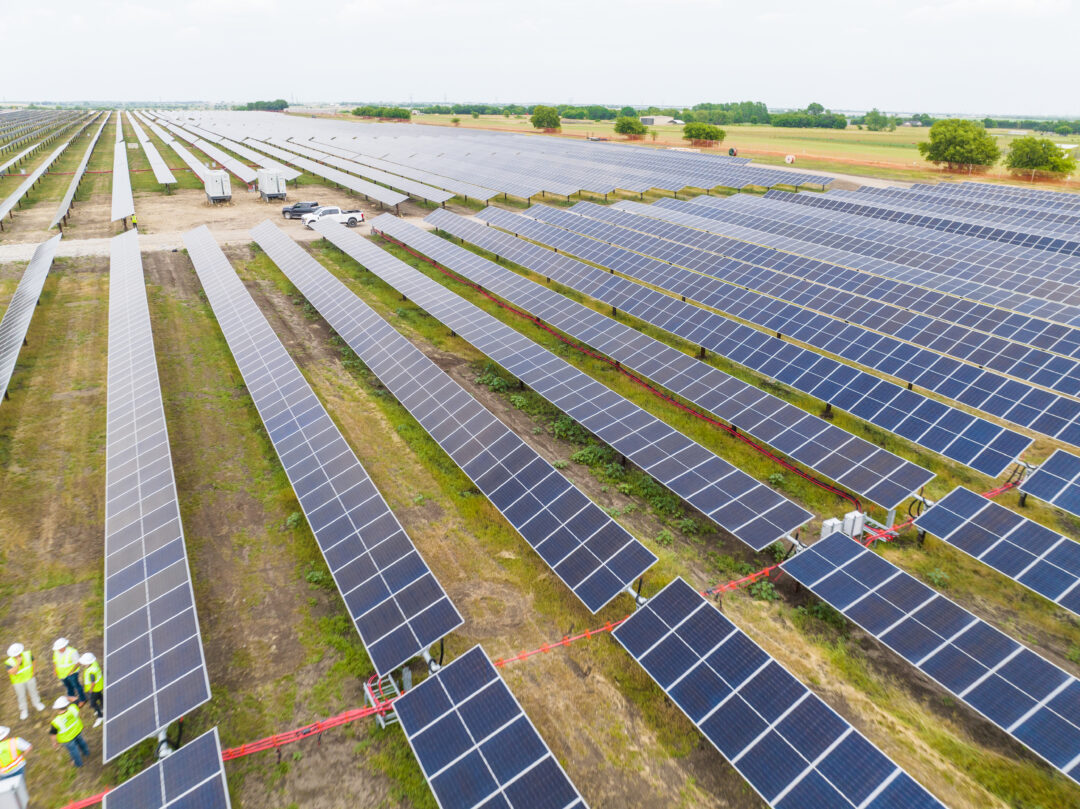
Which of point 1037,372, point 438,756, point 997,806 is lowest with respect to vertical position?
point 997,806

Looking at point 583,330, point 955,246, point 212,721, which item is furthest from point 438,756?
point 955,246

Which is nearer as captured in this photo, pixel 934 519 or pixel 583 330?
pixel 934 519

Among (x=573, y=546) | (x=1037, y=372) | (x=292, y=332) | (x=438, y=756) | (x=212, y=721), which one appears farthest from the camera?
(x=292, y=332)

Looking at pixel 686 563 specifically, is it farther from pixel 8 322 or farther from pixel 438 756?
pixel 8 322

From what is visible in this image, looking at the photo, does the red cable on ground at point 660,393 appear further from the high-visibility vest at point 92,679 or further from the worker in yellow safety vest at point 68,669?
the worker in yellow safety vest at point 68,669

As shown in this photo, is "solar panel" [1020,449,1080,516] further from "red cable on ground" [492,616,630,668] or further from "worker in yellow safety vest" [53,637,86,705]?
"worker in yellow safety vest" [53,637,86,705]

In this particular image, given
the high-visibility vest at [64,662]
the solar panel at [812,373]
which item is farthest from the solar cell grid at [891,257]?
the high-visibility vest at [64,662]

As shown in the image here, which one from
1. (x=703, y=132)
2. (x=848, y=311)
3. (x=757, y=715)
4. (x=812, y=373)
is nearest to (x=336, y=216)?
(x=848, y=311)
